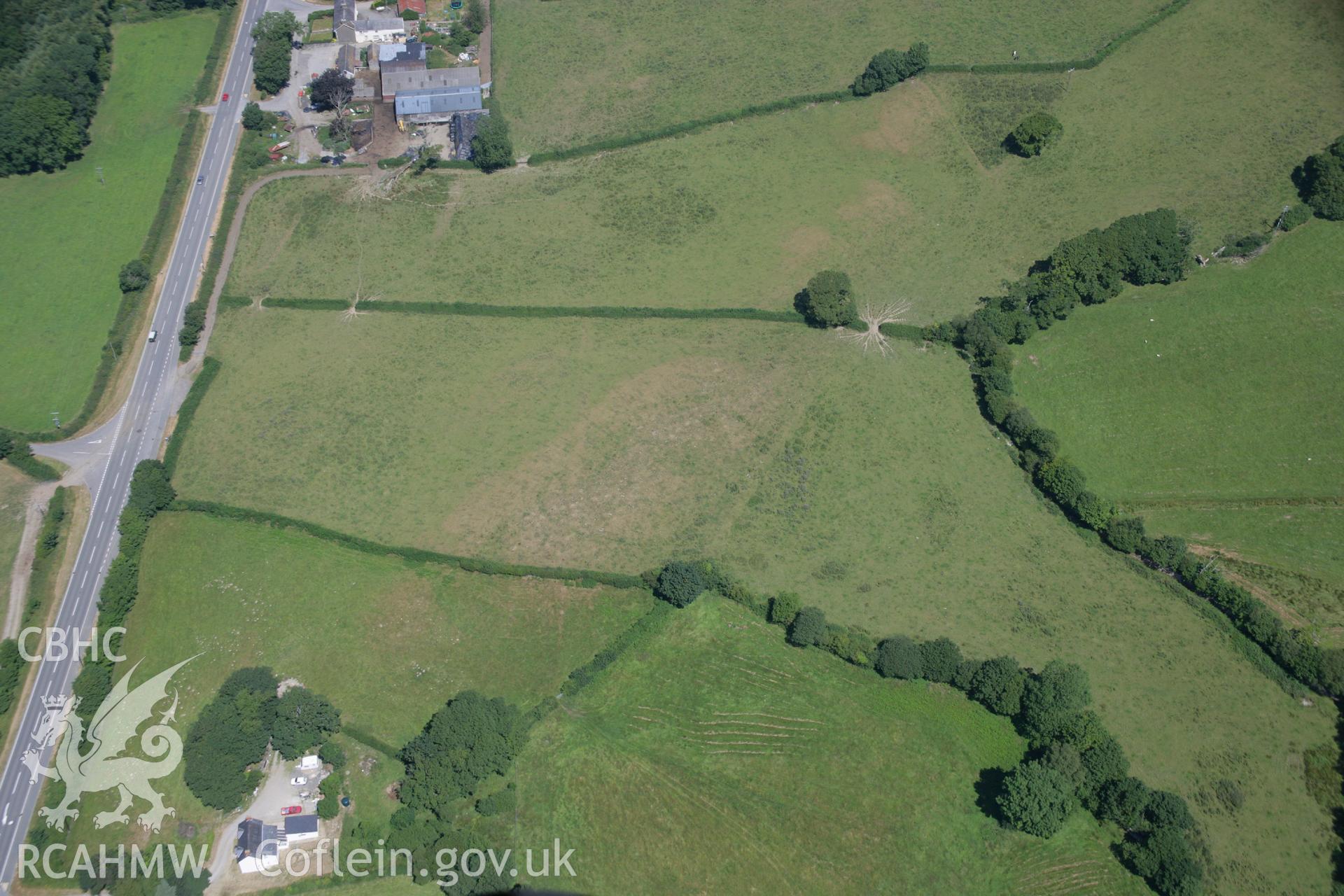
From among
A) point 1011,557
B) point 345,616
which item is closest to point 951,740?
Result: point 1011,557

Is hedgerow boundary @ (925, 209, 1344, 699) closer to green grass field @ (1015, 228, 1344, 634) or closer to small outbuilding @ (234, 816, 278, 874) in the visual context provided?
green grass field @ (1015, 228, 1344, 634)

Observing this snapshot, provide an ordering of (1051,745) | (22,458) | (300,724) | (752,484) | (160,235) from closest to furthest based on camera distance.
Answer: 1. (1051,745)
2. (300,724)
3. (752,484)
4. (22,458)
5. (160,235)

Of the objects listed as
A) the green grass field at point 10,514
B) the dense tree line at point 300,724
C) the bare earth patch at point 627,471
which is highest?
the green grass field at point 10,514

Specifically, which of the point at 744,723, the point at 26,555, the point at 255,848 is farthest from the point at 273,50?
the point at 744,723

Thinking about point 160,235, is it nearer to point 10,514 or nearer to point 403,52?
point 10,514

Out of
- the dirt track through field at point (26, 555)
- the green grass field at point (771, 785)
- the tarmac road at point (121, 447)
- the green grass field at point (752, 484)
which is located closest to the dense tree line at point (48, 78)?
the tarmac road at point (121, 447)

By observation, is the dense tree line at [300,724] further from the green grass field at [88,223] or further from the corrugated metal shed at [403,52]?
the corrugated metal shed at [403,52]

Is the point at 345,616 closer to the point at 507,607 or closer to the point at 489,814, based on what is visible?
the point at 507,607
